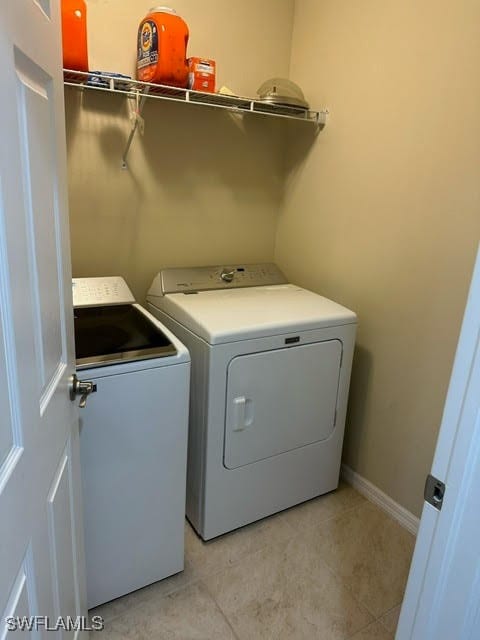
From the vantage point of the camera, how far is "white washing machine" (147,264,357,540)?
174 cm

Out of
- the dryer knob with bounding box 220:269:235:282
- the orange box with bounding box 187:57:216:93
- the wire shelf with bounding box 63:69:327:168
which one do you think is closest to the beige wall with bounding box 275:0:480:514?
the wire shelf with bounding box 63:69:327:168

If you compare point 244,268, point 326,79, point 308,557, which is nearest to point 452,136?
point 326,79

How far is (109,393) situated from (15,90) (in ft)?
3.06

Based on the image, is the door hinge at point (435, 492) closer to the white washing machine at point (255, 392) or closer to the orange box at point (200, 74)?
the white washing machine at point (255, 392)

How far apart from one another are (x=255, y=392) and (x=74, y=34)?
58.5 inches

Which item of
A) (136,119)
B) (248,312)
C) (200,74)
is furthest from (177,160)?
(248,312)

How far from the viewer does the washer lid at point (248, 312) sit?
170cm

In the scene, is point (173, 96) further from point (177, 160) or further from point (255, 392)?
point (255, 392)

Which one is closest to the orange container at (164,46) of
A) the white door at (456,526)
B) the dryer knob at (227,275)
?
the dryer knob at (227,275)

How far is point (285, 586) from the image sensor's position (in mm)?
1747

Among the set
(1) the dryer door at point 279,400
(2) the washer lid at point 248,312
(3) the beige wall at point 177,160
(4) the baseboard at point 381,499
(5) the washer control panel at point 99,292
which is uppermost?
(3) the beige wall at point 177,160

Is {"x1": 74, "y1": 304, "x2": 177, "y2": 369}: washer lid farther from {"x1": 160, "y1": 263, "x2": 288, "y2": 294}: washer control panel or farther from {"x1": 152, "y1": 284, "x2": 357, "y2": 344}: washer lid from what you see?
{"x1": 160, "y1": 263, "x2": 288, "y2": 294}: washer control panel

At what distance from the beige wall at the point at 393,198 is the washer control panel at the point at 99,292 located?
1.03 meters

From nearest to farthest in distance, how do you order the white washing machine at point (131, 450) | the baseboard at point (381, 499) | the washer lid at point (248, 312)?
the white washing machine at point (131, 450), the washer lid at point (248, 312), the baseboard at point (381, 499)
